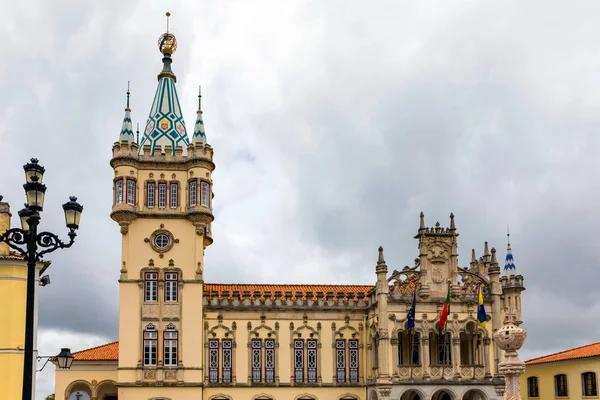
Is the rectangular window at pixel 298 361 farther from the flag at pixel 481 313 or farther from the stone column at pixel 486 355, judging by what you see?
the stone column at pixel 486 355

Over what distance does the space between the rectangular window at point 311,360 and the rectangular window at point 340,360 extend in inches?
61.3

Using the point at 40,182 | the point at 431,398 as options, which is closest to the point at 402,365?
the point at 431,398

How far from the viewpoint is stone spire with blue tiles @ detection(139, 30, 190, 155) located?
51781mm

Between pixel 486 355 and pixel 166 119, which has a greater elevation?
pixel 166 119

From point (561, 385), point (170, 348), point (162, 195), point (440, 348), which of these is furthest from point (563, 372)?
point (162, 195)

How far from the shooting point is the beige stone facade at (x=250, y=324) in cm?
4797

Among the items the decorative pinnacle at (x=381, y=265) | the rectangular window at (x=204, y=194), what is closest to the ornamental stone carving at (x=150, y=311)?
the rectangular window at (x=204, y=194)

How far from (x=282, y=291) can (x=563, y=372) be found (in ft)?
72.8

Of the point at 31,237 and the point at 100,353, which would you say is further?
the point at 100,353

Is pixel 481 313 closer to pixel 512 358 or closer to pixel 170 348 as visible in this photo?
pixel 170 348

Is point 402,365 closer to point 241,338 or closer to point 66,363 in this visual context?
point 241,338

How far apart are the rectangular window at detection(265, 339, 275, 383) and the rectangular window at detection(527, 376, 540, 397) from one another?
2314cm

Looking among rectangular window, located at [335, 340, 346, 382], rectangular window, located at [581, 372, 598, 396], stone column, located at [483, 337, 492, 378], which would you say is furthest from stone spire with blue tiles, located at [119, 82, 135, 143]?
rectangular window, located at [581, 372, 598, 396]

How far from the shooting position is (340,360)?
50906 mm
